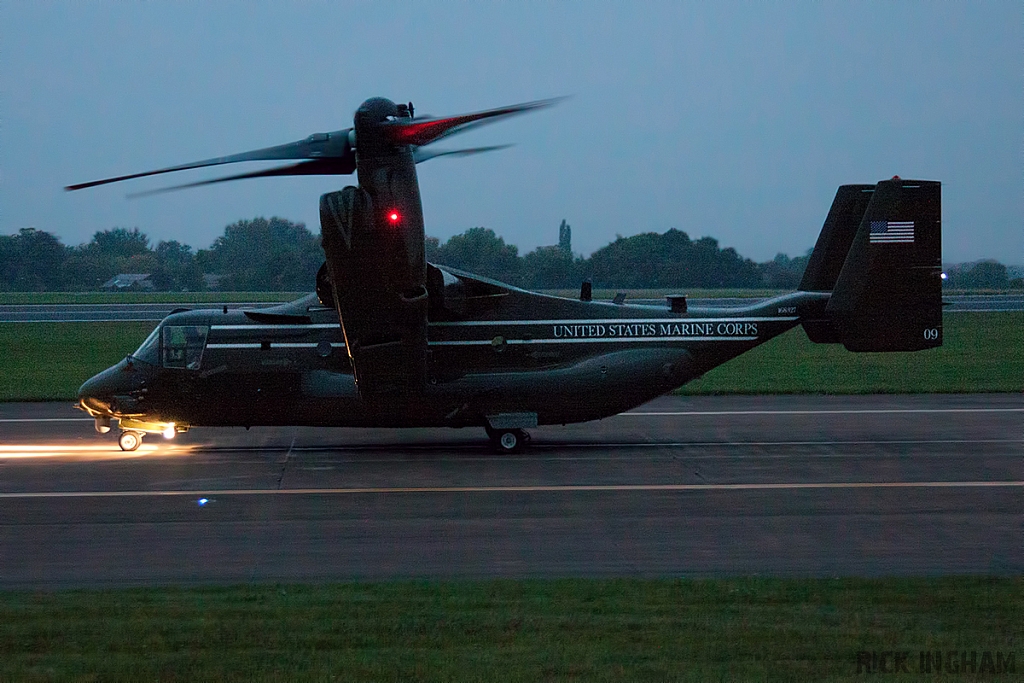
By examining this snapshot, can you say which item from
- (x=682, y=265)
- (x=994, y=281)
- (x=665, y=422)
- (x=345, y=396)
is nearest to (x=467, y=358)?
(x=345, y=396)

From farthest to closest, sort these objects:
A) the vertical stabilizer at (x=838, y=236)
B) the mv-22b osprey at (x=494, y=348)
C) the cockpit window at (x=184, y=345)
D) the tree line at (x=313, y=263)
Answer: the tree line at (x=313, y=263) < the vertical stabilizer at (x=838, y=236) < the cockpit window at (x=184, y=345) < the mv-22b osprey at (x=494, y=348)

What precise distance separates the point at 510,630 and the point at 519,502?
5.32 metres

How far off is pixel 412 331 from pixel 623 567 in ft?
19.8

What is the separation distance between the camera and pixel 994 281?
153ft

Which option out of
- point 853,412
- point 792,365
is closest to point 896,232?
point 853,412

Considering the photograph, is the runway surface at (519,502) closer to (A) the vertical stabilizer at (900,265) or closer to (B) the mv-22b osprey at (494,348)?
(B) the mv-22b osprey at (494,348)

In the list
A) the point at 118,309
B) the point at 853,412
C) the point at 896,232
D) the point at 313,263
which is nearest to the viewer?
the point at 896,232

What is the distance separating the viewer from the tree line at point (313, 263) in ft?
83.3

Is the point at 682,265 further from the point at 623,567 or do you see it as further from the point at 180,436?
the point at 623,567

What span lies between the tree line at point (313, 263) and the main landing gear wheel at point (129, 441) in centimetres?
574

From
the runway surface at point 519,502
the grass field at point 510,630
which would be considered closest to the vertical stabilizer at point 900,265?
the runway surface at point 519,502

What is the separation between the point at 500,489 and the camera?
553 inches

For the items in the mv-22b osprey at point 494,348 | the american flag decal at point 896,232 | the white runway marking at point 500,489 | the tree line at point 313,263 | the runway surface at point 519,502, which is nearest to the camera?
the runway surface at point 519,502

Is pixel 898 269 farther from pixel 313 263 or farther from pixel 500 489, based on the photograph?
pixel 313 263
